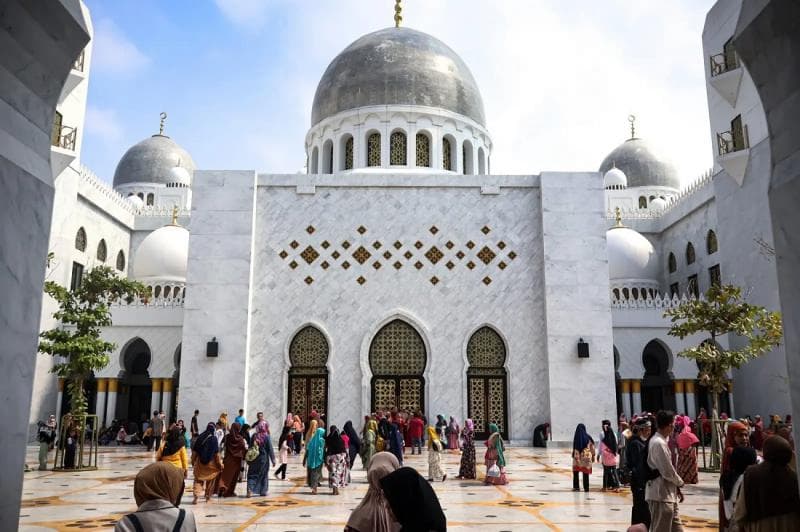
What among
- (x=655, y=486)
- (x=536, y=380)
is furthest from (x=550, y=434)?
(x=655, y=486)

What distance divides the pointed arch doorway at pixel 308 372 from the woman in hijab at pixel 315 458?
675cm

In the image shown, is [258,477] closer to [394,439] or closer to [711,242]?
[394,439]

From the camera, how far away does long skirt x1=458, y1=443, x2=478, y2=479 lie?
10844mm

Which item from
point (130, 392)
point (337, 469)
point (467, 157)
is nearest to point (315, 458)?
point (337, 469)

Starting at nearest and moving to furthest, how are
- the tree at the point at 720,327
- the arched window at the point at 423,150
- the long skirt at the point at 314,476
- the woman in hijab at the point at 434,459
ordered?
the long skirt at the point at 314,476 → the woman in hijab at the point at 434,459 → the tree at the point at 720,327 → the arched window at the point at 423,150

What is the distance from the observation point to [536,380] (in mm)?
16688

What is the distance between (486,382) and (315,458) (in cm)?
794

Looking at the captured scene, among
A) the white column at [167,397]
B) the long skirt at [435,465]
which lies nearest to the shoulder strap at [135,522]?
the long skirt at [435,465]

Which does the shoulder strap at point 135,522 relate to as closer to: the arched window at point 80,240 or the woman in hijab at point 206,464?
the woman in hijab at point 206,464

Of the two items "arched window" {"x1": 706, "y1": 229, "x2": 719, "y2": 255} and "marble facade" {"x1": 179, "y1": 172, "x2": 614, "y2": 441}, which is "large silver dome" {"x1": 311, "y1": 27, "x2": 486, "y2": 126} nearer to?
"marble facade" {"x1": 179, "y1": 172, "x2": 614, "y2": 441}

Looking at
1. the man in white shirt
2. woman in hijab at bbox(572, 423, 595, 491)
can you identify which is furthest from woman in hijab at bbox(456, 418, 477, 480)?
the man in white shirt

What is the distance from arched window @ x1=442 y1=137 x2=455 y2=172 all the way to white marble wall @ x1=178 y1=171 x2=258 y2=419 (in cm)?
618

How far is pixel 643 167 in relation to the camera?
37.3m

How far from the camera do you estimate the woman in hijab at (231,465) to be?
916 centimetres
